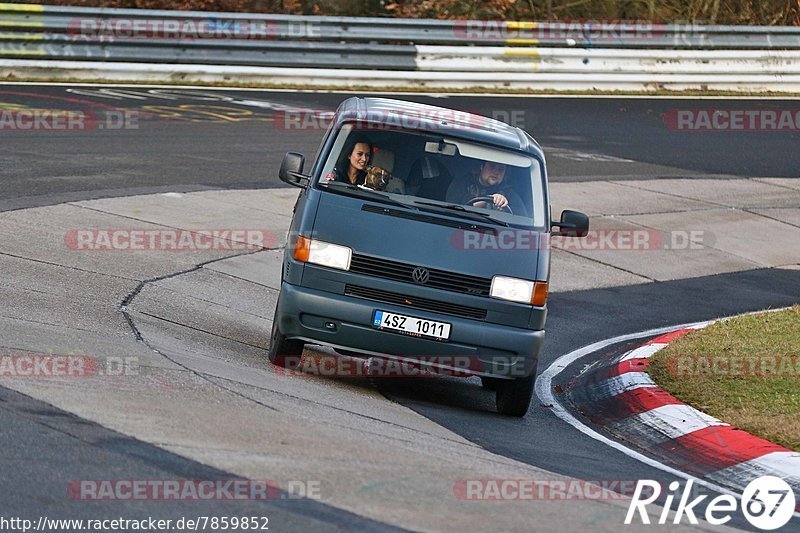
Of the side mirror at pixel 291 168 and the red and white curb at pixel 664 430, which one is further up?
the side mirror at pixel 291 168

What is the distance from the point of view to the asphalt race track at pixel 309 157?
585 centimetres

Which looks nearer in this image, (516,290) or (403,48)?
(516,290)

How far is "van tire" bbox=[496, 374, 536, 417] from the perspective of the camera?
843cm

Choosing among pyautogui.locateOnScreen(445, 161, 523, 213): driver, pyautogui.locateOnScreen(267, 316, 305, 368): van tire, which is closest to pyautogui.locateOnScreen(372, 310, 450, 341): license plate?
pyautogui.locateOnScreen(267, 316, 305, 368): van tire

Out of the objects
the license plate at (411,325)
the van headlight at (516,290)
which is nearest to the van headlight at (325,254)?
the license plate at (411,325)

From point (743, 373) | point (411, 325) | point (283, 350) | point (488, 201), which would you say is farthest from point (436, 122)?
point (743, 373)

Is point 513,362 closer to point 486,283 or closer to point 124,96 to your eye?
point 486,283

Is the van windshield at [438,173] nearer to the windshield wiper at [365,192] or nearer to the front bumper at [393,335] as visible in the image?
the windshield wiper at [365,192]

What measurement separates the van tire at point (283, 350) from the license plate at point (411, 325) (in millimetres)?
636

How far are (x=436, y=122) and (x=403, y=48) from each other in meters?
15.1

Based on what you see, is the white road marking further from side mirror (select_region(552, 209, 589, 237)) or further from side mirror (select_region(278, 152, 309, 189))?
side mirror (select_region(278, 152, 309, 189))

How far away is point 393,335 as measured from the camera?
816 centimetres

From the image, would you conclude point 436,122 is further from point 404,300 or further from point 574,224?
point 404,300

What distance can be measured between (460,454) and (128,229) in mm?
6695
